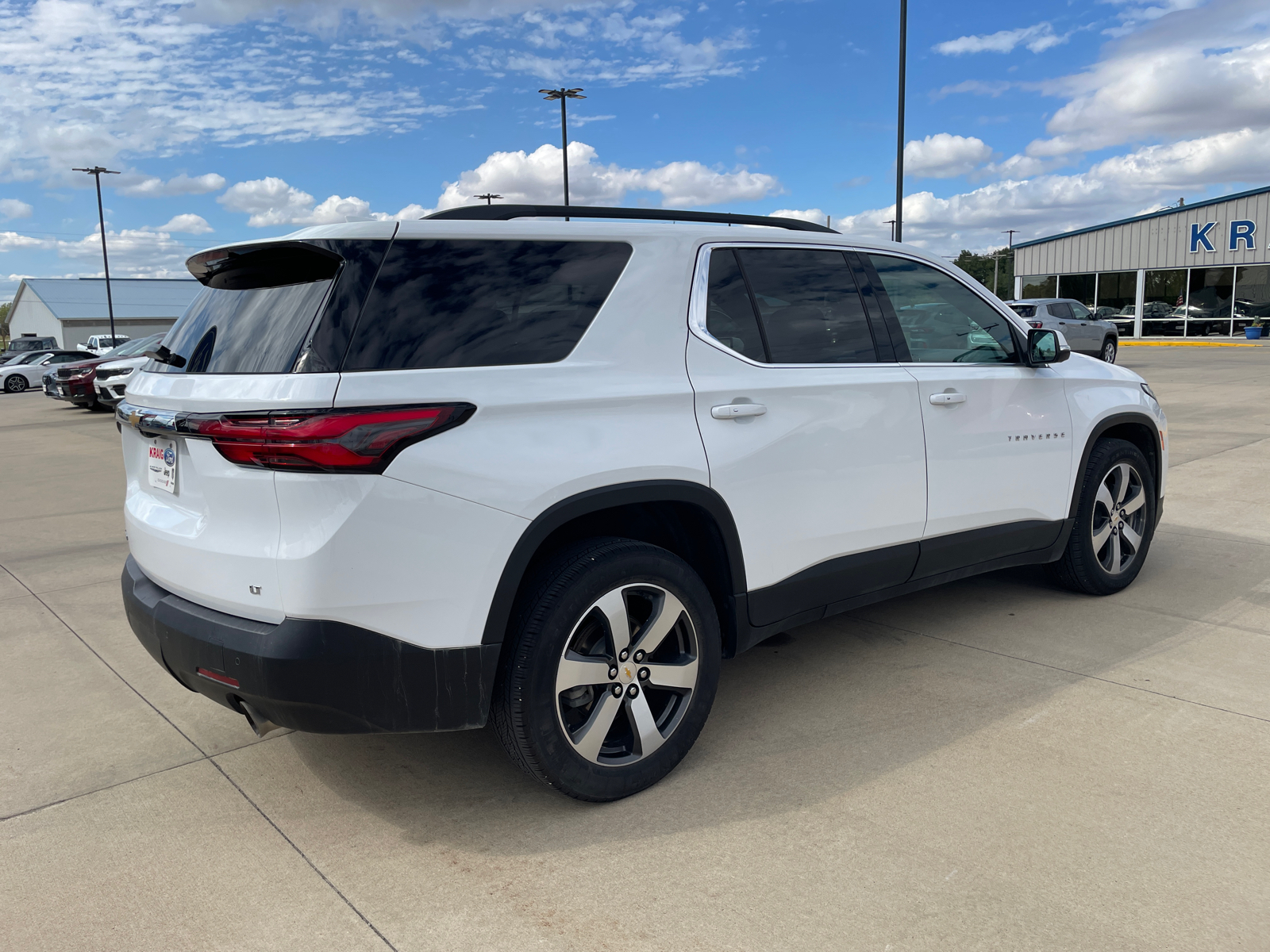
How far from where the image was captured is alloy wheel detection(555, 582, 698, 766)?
2926 mm

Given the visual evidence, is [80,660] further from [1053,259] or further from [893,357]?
[1053,259]

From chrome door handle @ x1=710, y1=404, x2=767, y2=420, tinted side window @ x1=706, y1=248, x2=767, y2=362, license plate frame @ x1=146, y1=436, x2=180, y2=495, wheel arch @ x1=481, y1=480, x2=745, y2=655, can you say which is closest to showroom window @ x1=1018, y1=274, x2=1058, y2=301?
tinted side window @ x1=706, y1=248, x2=767, y2=362

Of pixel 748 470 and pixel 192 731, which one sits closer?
pixel 748 470

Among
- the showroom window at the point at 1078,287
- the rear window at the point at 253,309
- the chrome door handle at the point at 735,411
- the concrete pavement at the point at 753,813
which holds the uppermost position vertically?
the showroom window at the point at 1078,287

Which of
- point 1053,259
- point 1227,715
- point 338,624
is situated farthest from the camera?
point 1053,259

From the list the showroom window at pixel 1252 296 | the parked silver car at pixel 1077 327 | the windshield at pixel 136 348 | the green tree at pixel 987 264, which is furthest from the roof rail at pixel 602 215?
the green tree at pixel 987 264

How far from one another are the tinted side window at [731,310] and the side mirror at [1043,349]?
1.66 meters

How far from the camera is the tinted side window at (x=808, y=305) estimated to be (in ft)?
11.4

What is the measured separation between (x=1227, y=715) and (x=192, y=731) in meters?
3.84

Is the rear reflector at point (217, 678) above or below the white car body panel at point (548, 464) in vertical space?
below

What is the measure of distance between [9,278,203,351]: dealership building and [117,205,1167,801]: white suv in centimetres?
8061

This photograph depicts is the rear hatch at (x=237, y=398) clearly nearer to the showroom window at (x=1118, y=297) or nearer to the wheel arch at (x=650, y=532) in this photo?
the wheel arch at (x=650, y=532)

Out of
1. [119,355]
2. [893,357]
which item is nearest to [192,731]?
[893,357]

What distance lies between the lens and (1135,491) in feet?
16.7
